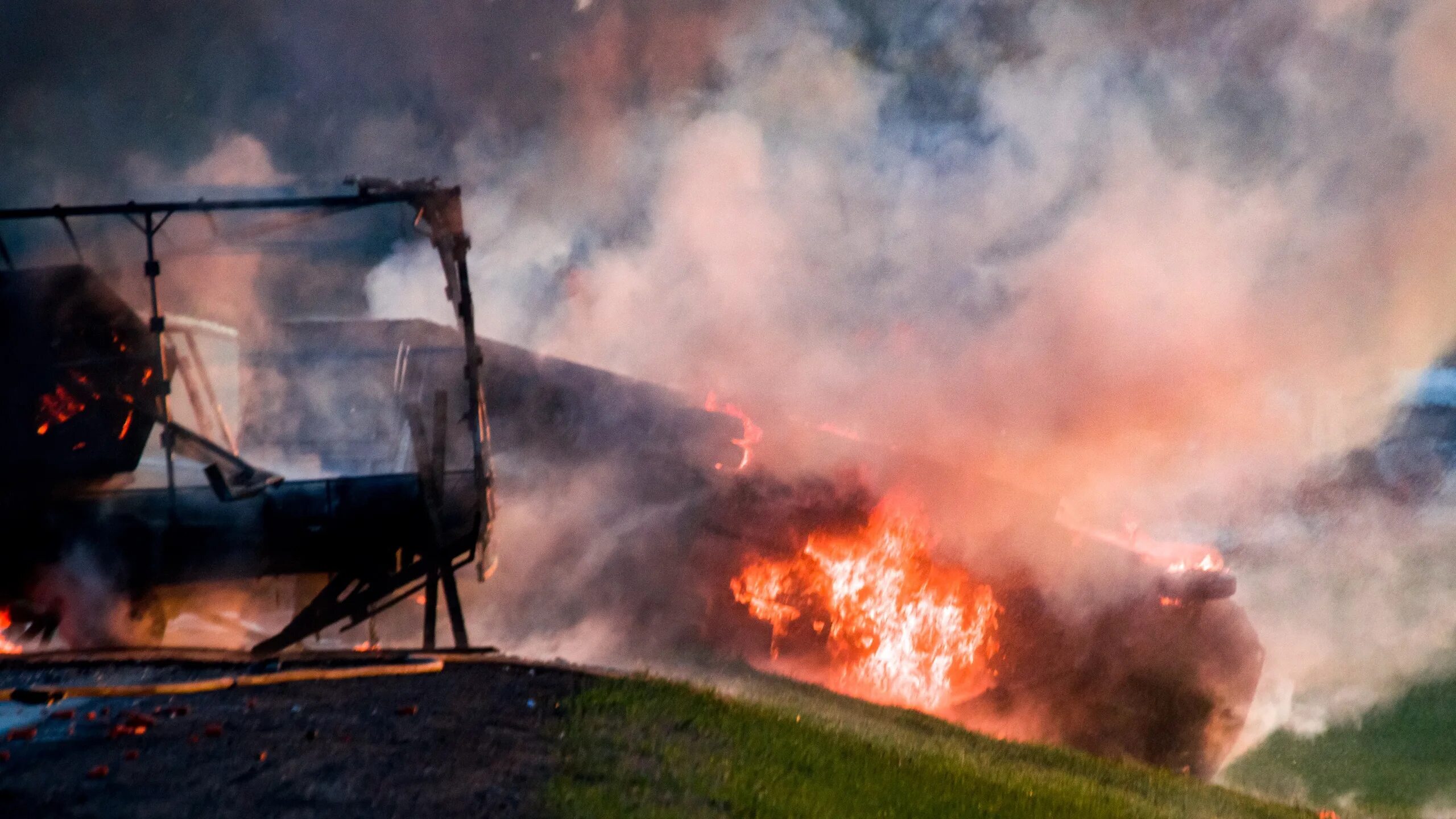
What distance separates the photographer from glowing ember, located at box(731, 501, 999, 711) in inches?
481

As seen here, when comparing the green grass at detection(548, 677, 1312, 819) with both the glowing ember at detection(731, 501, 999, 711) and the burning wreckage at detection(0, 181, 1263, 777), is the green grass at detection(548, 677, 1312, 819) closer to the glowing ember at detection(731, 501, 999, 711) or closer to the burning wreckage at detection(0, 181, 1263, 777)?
the burning wreckage at detection(0, 181, 1263, 777)

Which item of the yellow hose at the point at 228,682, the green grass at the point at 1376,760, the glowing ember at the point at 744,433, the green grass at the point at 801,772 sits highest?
the glowing ember at the point at 744,433

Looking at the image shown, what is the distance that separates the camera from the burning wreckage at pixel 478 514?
28.2ft

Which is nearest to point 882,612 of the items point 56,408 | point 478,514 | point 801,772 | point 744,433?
point 744,433

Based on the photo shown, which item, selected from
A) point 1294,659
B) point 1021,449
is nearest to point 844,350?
point 1021,449

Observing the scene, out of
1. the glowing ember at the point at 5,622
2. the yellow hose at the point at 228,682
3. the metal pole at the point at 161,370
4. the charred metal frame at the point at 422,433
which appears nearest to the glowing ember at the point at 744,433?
the charred metal frame at the point at 422,433

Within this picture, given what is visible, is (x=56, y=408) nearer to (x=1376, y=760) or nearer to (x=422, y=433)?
(x=422, y=433)

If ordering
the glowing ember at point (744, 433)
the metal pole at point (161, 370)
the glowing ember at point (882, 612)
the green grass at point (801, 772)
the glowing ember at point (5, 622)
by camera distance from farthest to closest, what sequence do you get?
1. the glowing ember at point (744, 433)
2. the glowing ember at point (882, 612)
3. the glowing ember at point (5, 622)
4. the metal pole at point (161, 370)
5. the green grass at point (801, 772)

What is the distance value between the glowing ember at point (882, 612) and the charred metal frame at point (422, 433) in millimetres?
4184

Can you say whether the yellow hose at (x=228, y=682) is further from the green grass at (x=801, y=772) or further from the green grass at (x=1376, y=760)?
the green grass at (x=1376, y=760)

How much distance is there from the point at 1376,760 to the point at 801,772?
12629mm

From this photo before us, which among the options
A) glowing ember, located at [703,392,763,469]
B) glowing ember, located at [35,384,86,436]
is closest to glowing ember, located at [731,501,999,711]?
glowing ember, located at [703,392,763,469]

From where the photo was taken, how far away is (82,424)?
875cm

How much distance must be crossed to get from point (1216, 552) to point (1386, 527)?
17.1 feet
